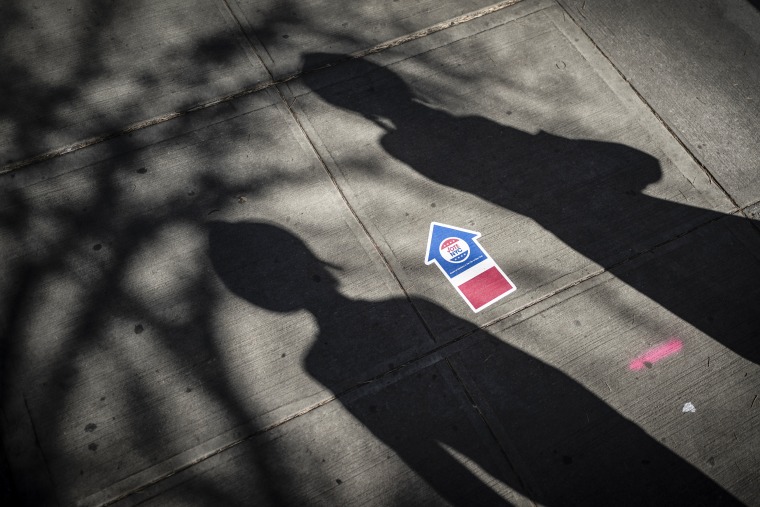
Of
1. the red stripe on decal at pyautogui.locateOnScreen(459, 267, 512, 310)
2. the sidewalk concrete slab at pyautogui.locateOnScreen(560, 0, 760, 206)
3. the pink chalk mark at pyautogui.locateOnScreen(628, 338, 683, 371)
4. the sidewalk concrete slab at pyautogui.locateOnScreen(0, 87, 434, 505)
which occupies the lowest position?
the sidewalk concrete slab at pyautogui.locateOnScreen(0, 87, 434, 505)

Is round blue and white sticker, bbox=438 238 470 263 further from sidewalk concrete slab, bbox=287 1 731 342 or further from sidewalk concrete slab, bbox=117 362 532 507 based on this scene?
sidewalk concrete slab, bbox=117 362 532 507

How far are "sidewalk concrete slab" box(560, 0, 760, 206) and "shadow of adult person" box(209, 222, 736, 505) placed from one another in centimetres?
212

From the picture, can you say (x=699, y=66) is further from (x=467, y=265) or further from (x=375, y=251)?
(x=375, y=251)

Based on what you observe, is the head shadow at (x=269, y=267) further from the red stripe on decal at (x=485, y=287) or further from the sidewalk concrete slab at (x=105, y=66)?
the sidewalk concrete slab at (x=105, y=66)

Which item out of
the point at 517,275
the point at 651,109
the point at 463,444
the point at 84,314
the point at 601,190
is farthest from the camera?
the point at 651,109

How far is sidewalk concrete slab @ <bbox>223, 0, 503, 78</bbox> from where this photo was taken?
4.84 metres

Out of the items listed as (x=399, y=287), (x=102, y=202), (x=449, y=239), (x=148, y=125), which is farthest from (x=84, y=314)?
(x=449, y=239)

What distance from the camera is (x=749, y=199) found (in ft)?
14.4

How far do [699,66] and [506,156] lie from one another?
200 centimetres

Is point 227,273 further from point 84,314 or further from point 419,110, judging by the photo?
point 419,110

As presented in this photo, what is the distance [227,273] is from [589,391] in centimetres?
246

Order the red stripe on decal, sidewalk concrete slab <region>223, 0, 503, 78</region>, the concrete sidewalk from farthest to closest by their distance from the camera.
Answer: sidewalk concrete slab <region>223, 0, 503, 78</region>
the red stripe on decal
the concrete sidewalk

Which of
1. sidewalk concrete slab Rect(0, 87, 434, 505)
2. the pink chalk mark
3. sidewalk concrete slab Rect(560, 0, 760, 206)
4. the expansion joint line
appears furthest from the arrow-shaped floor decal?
sidewalk concrete slab Rect(560, 0, 760, 206)

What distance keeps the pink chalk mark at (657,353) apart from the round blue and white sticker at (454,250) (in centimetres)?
128
